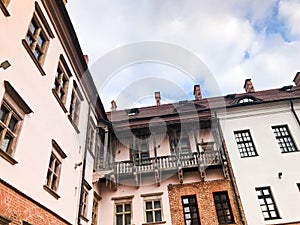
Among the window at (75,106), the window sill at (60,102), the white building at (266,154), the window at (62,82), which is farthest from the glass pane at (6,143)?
the white building at (266,154)

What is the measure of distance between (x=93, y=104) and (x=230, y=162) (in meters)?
8.88

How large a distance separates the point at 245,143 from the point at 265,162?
5.27 ft

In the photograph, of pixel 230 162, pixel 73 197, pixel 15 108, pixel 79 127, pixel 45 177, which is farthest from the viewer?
pixel 230 162

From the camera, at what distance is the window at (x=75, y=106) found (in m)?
11.8

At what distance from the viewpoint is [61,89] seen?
10805mm

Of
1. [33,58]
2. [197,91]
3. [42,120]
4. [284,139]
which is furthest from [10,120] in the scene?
[197,91]

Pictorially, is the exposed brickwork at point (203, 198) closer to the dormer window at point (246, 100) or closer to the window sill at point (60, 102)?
the dormer window at point (246, 100)

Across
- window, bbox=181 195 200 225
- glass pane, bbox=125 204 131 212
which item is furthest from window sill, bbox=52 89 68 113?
window, bbox=181 195 200 225

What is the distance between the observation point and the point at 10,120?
23.5 ft

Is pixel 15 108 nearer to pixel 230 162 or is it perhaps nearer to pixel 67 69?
pixel 67 69

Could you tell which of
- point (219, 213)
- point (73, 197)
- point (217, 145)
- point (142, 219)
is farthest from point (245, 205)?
point (73, 197)

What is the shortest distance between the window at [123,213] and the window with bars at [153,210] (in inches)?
39.8

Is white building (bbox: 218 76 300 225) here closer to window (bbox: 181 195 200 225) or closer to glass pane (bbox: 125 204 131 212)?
window (bbox: 181 195 200 225)

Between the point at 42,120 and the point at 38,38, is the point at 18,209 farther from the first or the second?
the point at 38,38
